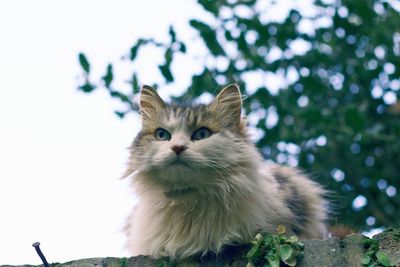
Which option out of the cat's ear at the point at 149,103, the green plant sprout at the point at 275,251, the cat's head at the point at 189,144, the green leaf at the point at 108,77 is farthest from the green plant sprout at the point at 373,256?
the green leaf at the point at 108,77

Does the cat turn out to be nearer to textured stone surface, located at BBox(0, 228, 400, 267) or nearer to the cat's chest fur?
the cat's chest fur

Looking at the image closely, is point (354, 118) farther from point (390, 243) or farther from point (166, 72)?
point (390, 243)

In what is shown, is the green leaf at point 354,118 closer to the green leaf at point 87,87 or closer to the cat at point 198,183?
the cat at point 198,183

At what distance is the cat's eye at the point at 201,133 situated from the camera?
11.0ft

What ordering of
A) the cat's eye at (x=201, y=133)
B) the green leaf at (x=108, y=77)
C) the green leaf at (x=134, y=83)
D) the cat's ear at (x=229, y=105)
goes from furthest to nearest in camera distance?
the green leaf at (x=108, y=77)
the green leaf at (x=134, y=83)
the cat's ear at (x=229, y=105)
the cat's eye at (x=201, y=133)

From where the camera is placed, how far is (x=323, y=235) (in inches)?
148

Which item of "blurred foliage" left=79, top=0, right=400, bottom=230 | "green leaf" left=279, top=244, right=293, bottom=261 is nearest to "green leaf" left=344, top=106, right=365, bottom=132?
"blurred foliage" left=79, top=0, right=400, bottom=230

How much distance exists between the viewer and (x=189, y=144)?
321cm

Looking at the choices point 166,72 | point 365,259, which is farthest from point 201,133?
point 166,72

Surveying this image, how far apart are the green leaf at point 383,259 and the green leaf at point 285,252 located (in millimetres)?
328

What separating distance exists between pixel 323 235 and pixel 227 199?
78 cm

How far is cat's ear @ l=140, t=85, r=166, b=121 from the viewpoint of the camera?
140 inches

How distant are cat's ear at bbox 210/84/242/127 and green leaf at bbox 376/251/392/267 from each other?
1.12 meters

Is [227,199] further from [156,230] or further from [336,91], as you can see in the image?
[336,91]
